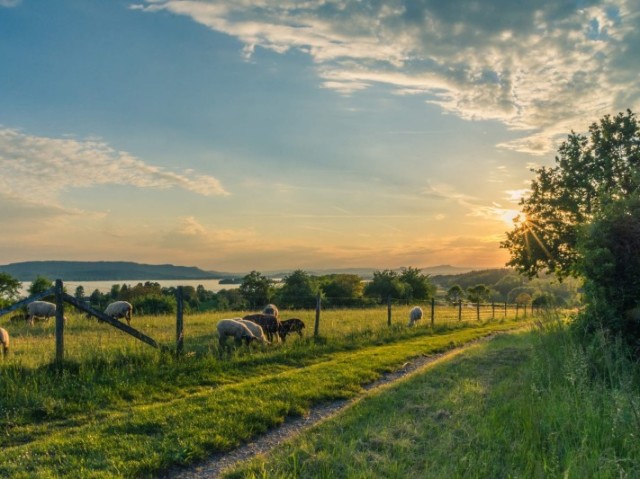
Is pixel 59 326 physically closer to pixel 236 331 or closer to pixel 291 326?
pixel 236 331

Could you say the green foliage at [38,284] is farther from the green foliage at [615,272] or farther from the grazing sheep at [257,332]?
the green foliage at [615,272]

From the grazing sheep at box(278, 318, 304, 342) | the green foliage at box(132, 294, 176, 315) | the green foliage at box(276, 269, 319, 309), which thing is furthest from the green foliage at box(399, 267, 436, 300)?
the grazing sheep at box(278, 318, 304, 342)

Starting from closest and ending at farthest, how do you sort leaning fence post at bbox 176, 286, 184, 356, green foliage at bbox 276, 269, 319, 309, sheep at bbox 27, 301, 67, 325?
leaning fence post at bbox 176, 286, 184, 356 → sheep at bbox 27, 301, 67, 325 → green foliage at bbox 276, 269, 319, 309

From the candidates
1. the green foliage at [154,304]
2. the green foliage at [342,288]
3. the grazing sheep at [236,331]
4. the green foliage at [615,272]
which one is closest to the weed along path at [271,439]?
the green foliage at [615,272]

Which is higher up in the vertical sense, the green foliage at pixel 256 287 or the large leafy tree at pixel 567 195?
the large leafy tree at pixel 567 195

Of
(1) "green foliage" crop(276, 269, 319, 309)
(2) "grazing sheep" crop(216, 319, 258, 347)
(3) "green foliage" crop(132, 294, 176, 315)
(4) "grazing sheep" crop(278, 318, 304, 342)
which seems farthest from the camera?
(1) "green foliage" crop(276, 269, 319, 309)

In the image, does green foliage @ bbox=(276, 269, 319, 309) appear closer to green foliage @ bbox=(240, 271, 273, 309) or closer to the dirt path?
green foliage @ bbox=(240, 271, 273, 309)

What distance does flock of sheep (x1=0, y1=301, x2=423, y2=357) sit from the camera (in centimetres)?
1652

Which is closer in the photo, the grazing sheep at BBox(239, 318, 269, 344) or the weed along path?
the weed along path

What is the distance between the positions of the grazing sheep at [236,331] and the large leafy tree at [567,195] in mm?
15481

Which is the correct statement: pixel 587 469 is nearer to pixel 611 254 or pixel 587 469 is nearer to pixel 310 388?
pixel 611 254

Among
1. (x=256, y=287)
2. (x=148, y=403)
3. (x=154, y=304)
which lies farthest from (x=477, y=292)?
(x=148, y=403)

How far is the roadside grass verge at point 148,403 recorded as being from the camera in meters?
6.33

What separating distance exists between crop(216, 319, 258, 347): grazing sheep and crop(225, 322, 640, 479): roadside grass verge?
8.08 m
